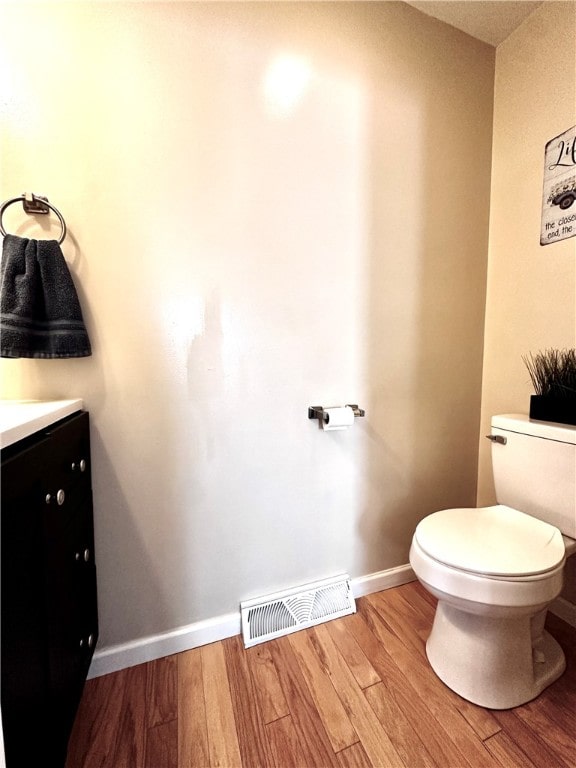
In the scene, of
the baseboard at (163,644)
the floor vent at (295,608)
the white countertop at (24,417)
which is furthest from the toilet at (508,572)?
the white countertop at (24,417)

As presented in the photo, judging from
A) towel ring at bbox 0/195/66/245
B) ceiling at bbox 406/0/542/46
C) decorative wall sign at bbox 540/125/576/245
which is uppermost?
ceiling at bbox 406/0/542/46

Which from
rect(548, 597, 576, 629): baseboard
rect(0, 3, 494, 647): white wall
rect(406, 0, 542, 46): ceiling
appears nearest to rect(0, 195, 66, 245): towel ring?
rect(0, 3, 494, 647): white wall

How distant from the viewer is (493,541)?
966mm

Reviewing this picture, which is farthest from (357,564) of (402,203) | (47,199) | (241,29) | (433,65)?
(433,65)

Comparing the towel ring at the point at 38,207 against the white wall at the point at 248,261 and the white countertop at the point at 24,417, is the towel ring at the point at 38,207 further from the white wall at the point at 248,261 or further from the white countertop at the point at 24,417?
the white countertop at the point at 24,417

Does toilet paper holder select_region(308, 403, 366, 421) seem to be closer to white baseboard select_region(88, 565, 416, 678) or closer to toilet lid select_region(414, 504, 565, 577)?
toilet lid select_region(414, 504, 565, 577)

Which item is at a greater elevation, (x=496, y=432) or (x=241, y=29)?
(x=241, y=29)

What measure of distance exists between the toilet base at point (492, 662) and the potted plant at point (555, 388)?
2.16ft

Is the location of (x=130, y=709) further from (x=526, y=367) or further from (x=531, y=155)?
(x=531, y=155)

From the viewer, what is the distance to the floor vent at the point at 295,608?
116 cm

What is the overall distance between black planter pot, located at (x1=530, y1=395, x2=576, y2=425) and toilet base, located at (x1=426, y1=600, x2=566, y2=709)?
0.65m

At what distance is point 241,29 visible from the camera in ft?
3.38

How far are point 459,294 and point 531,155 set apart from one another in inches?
24.3

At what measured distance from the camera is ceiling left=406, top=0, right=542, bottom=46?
49.1 inches
